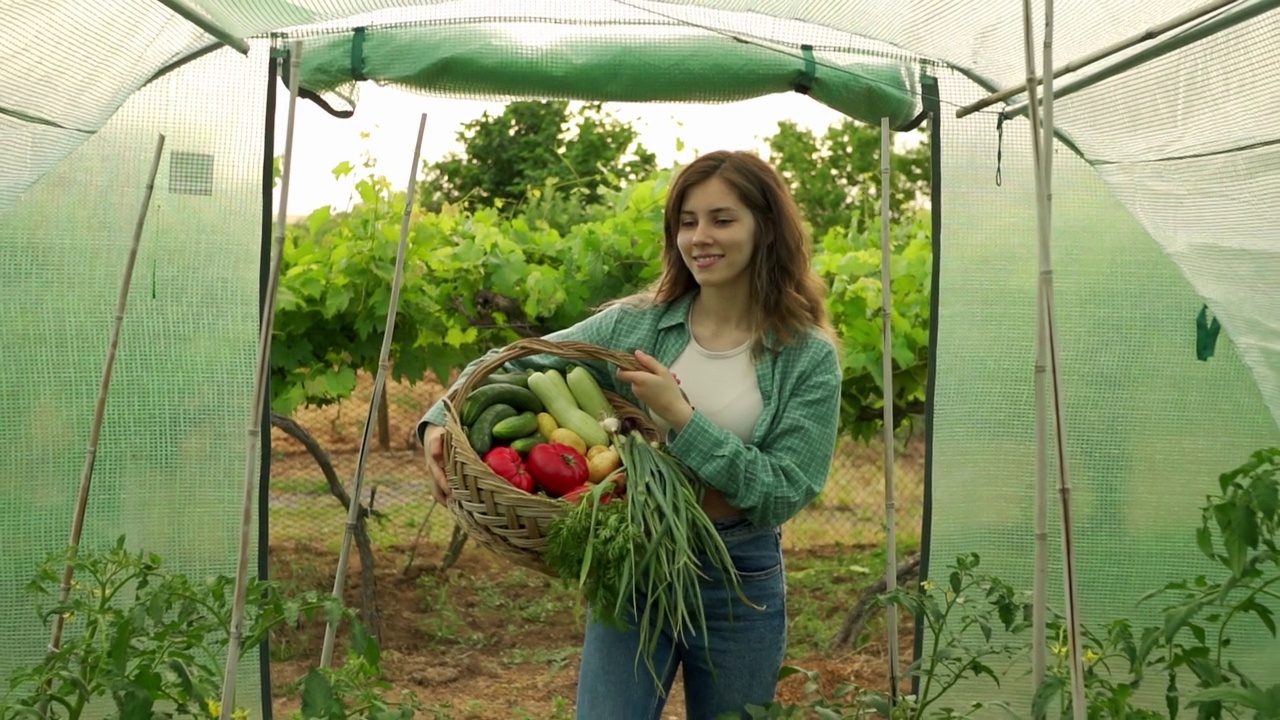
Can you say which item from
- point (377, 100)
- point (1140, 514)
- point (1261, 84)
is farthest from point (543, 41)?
point (1140, 514)

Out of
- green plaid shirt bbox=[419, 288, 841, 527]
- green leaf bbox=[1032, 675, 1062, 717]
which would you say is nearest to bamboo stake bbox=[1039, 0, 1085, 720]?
green leaf bbox=[1032, 675, 1062, 717]

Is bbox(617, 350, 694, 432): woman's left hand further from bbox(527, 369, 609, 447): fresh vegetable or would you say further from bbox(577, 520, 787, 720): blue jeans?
bbox(577, 520, 787, 720): blue jeans

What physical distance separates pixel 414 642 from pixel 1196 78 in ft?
10.3

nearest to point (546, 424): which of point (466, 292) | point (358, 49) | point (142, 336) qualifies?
point (358, 49)

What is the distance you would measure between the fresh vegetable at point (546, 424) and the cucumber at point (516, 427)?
1 centimetres

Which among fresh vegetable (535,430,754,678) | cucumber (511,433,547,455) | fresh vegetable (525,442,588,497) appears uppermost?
cucumber (511,433,547,455)

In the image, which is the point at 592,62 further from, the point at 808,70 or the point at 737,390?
the point at 737,390

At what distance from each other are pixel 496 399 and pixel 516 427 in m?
→ 0.09

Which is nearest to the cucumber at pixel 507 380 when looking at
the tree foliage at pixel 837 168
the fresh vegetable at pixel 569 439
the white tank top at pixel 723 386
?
the fresh vegetable at pixel 569 439

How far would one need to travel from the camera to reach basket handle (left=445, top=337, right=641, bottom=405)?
2215 mm

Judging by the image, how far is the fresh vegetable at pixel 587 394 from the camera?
228 cm

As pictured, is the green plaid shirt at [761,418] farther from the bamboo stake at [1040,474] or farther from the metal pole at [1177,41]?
the metal pole at [1177,41]

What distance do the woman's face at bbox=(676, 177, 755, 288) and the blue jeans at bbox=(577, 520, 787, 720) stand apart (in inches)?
16.7

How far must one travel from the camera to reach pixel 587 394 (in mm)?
2281
